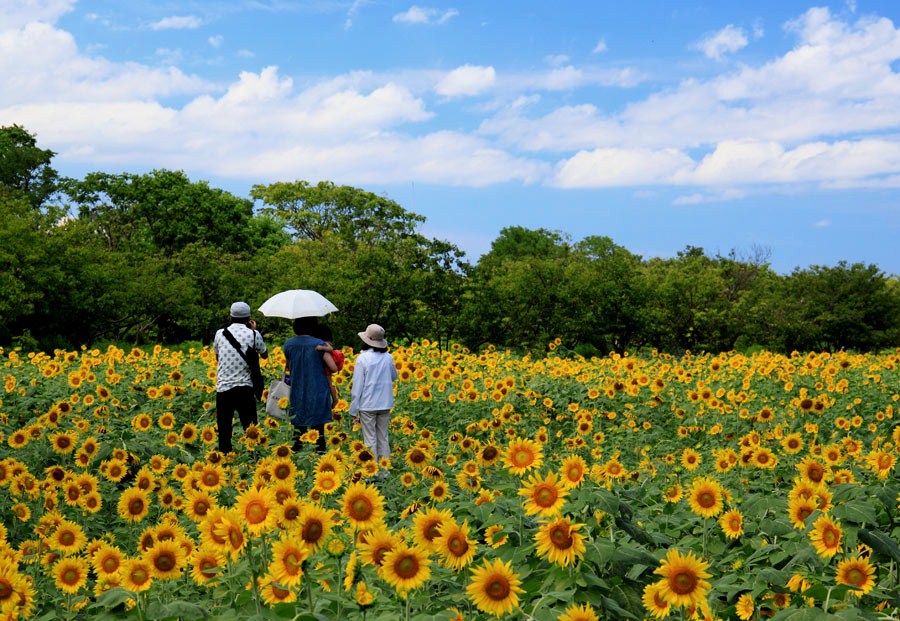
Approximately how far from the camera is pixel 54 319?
22.3 m

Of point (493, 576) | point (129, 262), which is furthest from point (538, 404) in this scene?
point (129, 262)

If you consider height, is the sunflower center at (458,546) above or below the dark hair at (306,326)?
below

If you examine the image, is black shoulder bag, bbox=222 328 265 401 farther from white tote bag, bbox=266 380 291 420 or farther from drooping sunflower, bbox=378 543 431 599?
drooping sunflower, bbox=378 543 431 599

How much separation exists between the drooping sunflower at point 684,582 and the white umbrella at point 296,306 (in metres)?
8.54

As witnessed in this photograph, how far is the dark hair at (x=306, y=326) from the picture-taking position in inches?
352

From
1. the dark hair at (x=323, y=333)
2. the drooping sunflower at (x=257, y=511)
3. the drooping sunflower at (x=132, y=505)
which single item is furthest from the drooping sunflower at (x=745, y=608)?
the dark hair at (x=323, y=333)

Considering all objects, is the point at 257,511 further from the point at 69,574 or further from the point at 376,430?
the point at 376,430

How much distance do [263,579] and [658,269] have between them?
32096mm

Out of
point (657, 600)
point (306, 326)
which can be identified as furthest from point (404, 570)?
point (306, 326)

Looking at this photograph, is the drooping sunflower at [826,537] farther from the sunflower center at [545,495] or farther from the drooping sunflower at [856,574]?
the sunflower center at [545,495]

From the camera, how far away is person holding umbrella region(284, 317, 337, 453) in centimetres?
863

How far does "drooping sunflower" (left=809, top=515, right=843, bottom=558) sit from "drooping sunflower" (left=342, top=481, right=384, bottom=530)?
1.88m

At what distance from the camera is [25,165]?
46406 millimetres

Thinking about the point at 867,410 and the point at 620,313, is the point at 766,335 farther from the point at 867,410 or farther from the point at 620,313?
the point at 867,410
